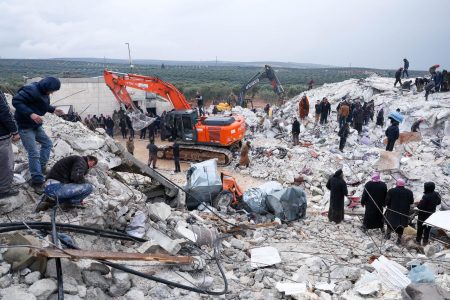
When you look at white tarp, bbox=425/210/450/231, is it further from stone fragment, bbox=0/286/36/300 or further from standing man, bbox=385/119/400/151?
standing man, bbox=385/119/400/151

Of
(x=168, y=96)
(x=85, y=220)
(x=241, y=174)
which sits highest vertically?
(x=168, y=96)

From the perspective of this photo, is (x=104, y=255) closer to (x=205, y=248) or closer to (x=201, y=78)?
(x=205, y=248)

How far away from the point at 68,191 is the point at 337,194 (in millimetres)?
5443

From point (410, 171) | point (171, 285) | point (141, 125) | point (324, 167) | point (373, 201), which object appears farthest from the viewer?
point (141, 125)

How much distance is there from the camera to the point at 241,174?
538 inches

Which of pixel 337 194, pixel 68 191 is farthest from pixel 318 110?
pixel 68 191

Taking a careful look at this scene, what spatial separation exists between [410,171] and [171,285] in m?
8.78

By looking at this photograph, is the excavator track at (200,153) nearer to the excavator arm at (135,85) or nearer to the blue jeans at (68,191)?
the excavator arm at (135,85)

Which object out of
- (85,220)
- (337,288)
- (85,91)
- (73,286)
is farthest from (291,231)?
(85,91)

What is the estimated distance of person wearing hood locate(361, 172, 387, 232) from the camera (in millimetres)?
7391

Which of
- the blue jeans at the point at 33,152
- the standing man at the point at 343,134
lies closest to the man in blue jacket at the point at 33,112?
the blue jeans at the point at 33,152

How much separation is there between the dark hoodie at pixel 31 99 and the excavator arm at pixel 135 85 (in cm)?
981

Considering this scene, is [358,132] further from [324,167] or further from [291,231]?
[291,231]

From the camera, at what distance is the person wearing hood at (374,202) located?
7391 mm
